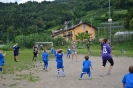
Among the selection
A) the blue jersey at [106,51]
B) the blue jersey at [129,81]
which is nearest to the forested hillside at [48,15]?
the blue jersey at [106,51]

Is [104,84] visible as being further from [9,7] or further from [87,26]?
[9,7]

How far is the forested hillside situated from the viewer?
109 m

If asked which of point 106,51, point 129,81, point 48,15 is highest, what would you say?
point 48,15

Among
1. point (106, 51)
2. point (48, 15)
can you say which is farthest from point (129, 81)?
point (48, 15)

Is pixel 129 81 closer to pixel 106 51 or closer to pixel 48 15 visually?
pixel 106 51

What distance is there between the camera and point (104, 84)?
11141 mm

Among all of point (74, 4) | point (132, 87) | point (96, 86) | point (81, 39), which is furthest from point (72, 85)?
point (74, 4)

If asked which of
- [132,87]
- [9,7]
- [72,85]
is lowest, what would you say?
[72,85]

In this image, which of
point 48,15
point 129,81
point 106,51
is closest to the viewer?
point 129,81

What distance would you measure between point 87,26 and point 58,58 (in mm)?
75462

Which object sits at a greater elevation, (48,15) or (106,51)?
(48,15)

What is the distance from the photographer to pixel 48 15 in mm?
132625

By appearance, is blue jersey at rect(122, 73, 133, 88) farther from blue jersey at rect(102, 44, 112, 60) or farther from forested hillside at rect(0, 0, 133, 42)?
forested hillside at rect(0, 0, 133, 42)

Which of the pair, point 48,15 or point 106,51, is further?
point 48,15
